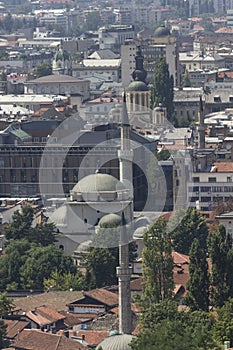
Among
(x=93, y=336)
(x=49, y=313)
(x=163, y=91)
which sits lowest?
(x=163, y=91)

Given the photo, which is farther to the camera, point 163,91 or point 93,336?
point 163,91

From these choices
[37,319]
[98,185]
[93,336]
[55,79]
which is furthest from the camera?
[55,79]

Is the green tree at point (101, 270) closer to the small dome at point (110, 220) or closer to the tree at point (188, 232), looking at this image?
the small dome at point (110, 220)

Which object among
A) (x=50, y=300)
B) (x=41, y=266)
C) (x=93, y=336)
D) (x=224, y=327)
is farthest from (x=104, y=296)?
(x=224, y=327)

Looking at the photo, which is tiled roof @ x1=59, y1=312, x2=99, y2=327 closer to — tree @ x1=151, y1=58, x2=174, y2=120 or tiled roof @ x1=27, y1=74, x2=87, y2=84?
tree @ x1=151, y1=58, x2=174, y2=120

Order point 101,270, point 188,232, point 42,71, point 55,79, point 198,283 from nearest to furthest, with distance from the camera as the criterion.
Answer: point 198,283 → point 101,270 → point 188,232 → point 55,79 → point 42,71

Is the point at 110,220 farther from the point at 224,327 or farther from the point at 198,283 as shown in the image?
the point at 224,327

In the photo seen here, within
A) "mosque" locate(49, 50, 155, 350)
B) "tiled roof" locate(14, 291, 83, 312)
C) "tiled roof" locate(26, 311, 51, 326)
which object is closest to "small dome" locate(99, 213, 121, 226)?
"mosque" locate(49, 50, 155, 350)
